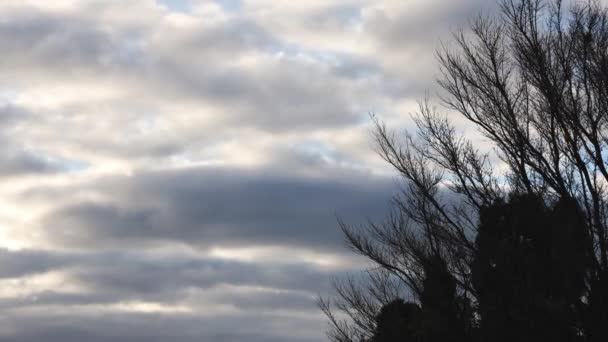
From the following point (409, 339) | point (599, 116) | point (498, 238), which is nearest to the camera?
point (599, 116)

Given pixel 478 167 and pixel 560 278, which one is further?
pixel 478 167

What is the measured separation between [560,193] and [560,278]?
1.91m

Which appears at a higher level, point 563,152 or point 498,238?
point 563,152

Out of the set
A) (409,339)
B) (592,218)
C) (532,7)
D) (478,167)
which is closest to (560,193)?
(592,218)

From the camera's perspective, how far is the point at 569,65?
2081cm

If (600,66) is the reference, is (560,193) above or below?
below

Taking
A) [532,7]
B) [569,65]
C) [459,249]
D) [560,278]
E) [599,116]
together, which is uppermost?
[532,7]

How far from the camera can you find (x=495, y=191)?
2236 centimetres

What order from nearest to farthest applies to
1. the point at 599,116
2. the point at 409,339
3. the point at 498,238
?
the point at 599,116
the point at 498,238
the point at 409,339

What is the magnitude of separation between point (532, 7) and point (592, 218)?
16.9ft

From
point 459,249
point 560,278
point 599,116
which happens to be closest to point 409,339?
point 459,249

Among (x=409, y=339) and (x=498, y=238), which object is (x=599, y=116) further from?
(x=409, y=339)

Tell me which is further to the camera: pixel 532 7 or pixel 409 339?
pixel 409 339

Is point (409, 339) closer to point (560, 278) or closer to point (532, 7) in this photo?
point (560, 278)
